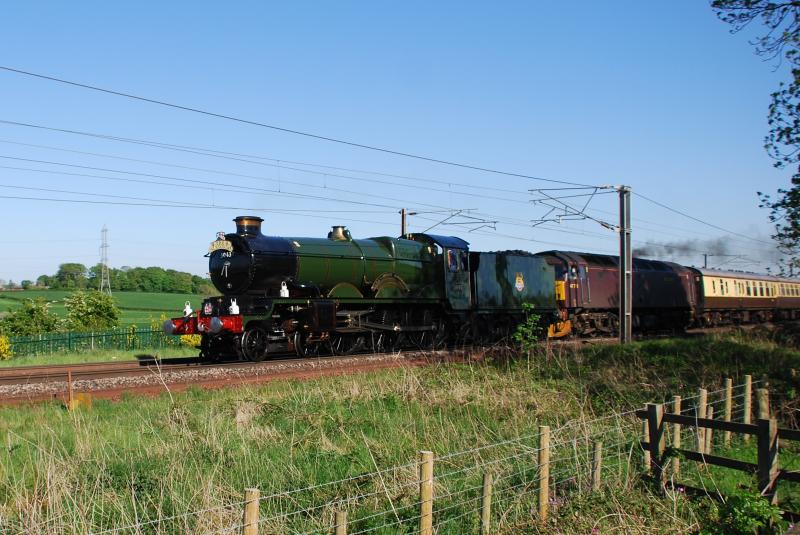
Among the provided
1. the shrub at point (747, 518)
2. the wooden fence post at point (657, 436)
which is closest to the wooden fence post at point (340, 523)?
the shrub at point (747, 518)

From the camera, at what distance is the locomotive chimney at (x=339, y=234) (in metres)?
21.1

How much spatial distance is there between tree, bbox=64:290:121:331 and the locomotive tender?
88.4 ft

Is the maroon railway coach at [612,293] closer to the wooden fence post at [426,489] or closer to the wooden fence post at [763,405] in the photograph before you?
the wooden fence post at [763,405]

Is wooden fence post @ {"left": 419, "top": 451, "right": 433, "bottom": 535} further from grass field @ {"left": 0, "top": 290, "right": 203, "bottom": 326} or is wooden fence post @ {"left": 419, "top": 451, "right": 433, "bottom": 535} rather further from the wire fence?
grass field @ {"left": 0, "top": 290, "right": 203, "bottom": 326}

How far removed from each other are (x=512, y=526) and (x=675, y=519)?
1703mm

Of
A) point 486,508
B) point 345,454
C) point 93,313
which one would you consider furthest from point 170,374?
point 93,313

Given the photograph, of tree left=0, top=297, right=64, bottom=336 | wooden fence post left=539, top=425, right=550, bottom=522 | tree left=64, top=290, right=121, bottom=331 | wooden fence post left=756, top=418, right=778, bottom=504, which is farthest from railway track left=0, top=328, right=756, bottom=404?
tree left=64, top=290, right=121, bottom=331

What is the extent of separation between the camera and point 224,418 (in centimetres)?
1015

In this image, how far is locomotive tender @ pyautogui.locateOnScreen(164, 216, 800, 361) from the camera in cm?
1838

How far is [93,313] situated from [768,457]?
140 feet

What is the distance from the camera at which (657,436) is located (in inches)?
305

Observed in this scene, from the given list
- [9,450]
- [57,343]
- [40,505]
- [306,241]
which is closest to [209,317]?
[306,241]

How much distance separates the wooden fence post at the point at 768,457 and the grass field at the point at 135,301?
6830 cm

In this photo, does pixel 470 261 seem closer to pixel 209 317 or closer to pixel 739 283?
pixel 209 317
